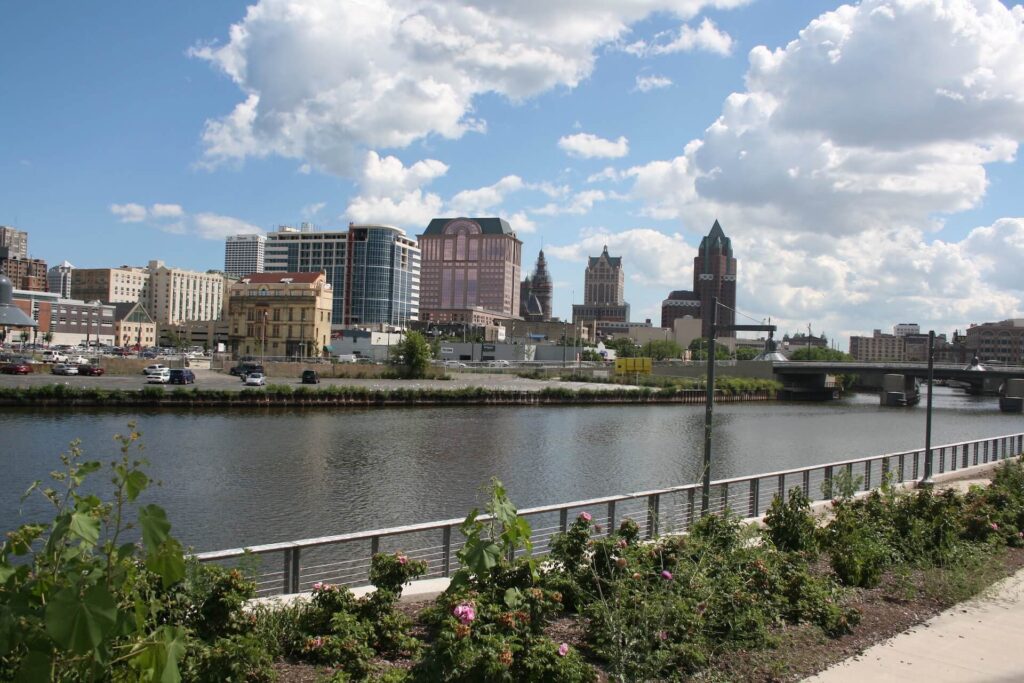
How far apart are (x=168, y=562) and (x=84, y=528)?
0.49 meters

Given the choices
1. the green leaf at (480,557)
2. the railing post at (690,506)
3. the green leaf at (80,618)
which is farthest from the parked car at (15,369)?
the green leaf at (80,618)

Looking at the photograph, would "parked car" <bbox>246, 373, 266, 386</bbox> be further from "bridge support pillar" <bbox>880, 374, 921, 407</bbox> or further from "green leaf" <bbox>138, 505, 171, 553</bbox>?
"bridge support pillar" <bbox>880, 374, 921, 407</bbox>

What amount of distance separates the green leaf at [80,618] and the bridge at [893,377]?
343ft

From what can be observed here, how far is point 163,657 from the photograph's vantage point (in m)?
4.23

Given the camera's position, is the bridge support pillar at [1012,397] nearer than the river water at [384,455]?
No

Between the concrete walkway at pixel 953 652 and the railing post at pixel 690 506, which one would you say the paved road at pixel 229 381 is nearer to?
the railing post at pixel 690 506

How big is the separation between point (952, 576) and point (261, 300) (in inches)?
4838

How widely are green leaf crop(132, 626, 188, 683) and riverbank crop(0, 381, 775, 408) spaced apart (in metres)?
59.1

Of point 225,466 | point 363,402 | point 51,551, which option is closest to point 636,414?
point 363,402

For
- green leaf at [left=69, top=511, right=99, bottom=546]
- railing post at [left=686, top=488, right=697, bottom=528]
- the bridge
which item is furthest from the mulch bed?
the bridge

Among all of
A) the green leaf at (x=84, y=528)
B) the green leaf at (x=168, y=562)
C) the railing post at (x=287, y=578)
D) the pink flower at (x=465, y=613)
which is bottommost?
the railing post at (x=287, y=578)

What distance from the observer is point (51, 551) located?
14.7 feet

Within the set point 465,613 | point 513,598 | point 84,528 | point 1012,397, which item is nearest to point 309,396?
point 513,598

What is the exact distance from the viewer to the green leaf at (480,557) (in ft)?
23.4
